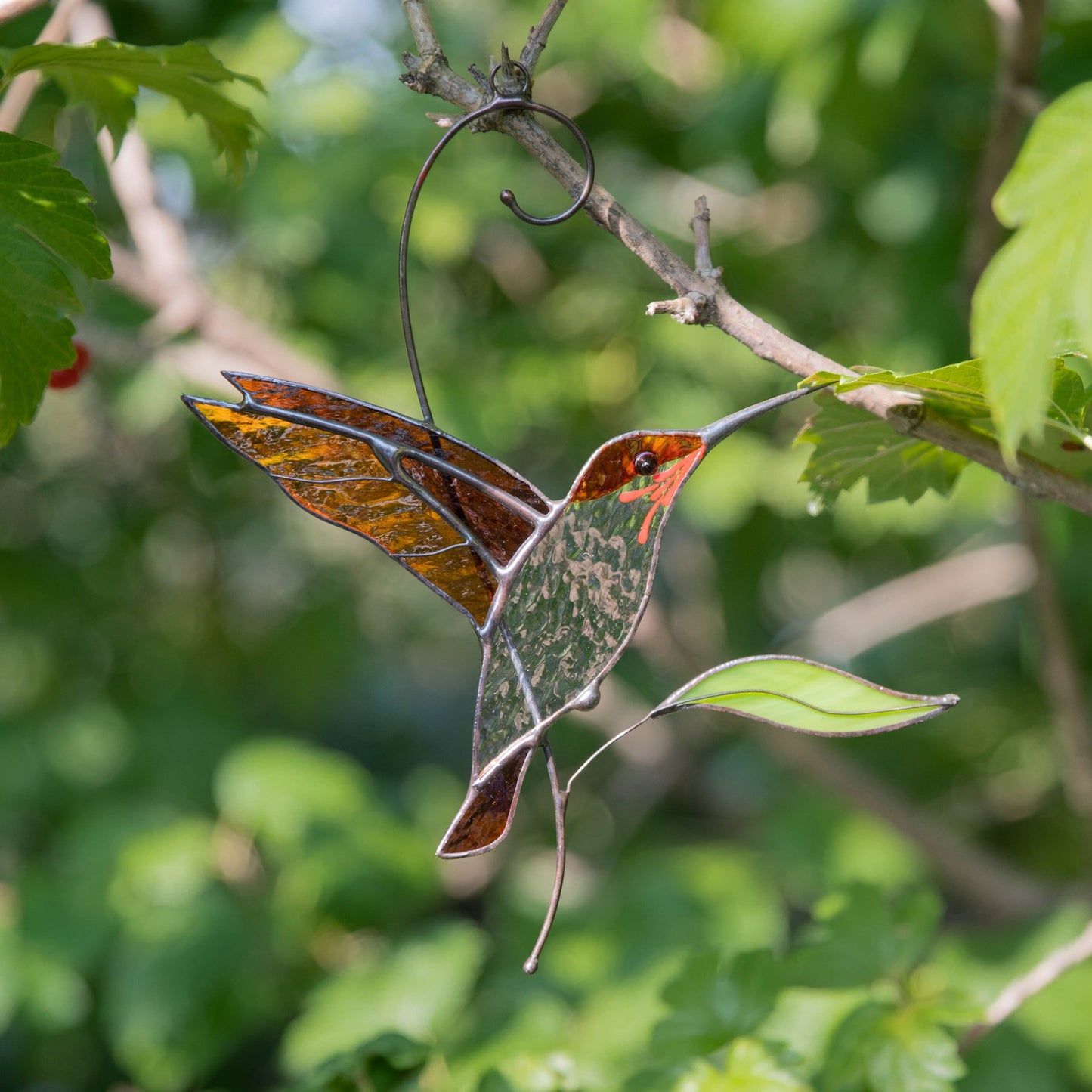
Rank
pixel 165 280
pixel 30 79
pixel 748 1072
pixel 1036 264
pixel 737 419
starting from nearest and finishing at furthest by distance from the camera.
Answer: pixel 1036 264
pixel 737 419
pixel 748 1072
pixel 30 79
pixel 165 280

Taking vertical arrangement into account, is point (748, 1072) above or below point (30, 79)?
below

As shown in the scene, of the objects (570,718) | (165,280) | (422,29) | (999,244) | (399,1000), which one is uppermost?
(422,29)

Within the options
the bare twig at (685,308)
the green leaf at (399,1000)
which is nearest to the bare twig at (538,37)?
the bare twig at (685,308)

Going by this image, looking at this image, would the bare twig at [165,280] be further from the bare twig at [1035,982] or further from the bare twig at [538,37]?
the bare twig at [1035,982]

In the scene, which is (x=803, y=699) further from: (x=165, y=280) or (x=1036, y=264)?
(x=165, y=280)

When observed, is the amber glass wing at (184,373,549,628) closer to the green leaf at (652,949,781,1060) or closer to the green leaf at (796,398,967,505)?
the green leaf at (796,398,967,505)

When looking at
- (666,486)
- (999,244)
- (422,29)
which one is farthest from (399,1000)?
(999,244)
